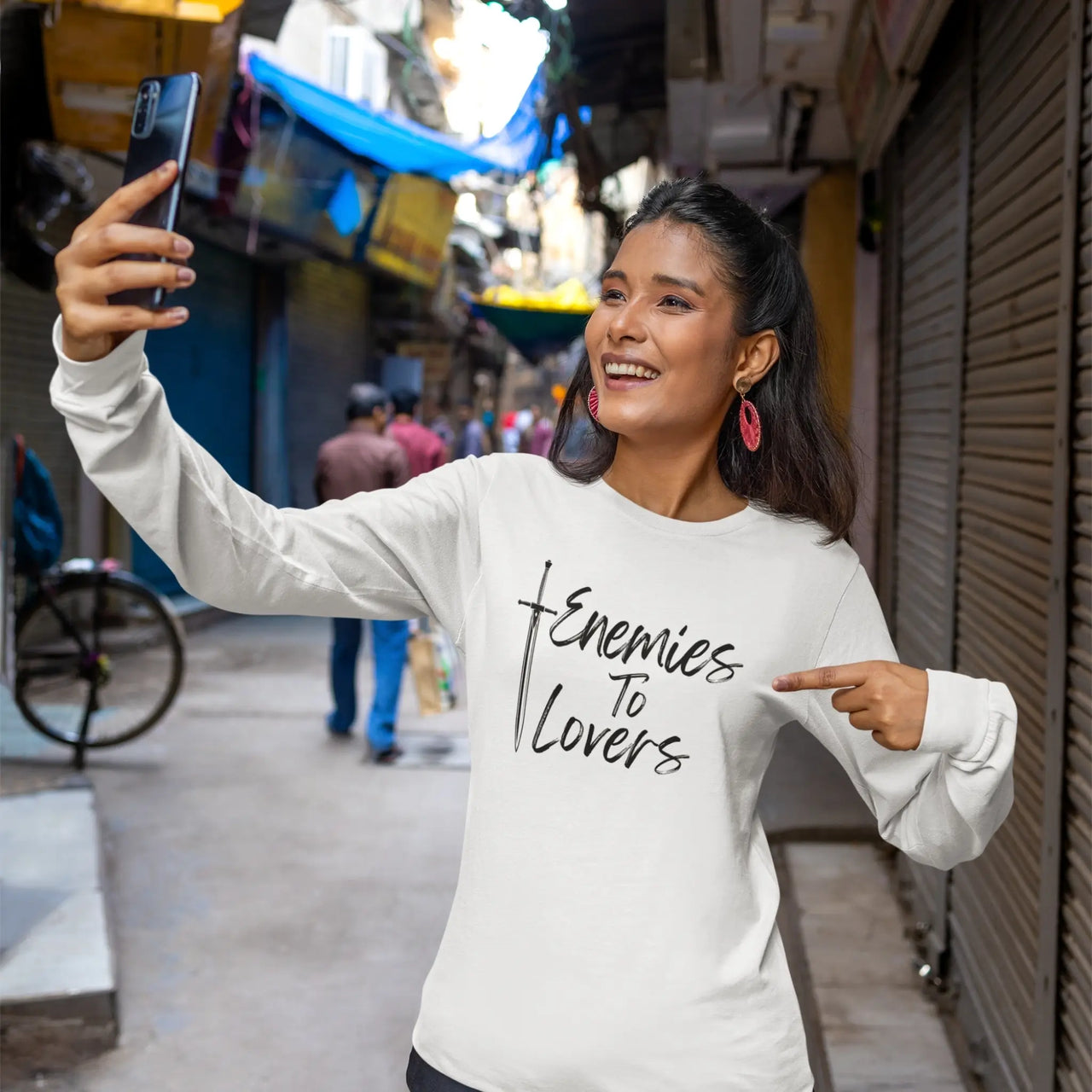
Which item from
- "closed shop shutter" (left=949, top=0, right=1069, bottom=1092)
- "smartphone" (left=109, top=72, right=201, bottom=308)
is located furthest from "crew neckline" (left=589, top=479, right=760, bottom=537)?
Result: "closed shop shutter" (left=949, top=0, right=1069, bottom=1092)

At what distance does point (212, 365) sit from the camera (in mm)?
12906

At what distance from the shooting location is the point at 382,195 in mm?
14047

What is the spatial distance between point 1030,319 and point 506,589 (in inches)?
74.5

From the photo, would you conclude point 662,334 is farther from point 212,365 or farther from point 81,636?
point 212,365

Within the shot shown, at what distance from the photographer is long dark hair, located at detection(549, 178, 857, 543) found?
1.79 m

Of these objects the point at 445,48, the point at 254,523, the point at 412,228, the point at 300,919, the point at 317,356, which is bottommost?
the point at 300,919

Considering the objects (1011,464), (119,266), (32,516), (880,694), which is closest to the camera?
(119,266)

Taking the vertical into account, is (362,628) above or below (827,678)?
below

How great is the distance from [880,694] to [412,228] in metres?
14.4

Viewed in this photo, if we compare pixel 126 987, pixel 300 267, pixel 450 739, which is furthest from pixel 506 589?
pixel 300 267

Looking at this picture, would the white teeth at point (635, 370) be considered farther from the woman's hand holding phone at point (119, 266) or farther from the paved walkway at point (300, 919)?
the paved walkway at point (300, 919)

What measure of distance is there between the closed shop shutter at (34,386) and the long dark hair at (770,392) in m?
7.60

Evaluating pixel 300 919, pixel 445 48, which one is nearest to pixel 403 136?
pixel 300 919

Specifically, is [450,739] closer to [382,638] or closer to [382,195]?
[382,638]
